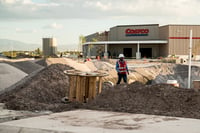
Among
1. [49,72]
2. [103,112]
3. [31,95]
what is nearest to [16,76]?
[49,72]

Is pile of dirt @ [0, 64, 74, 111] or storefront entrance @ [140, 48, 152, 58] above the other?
storefront entrance @ [140, 48, 152, 58]

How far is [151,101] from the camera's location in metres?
8.90

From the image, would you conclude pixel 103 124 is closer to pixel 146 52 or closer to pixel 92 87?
pixel 92 87

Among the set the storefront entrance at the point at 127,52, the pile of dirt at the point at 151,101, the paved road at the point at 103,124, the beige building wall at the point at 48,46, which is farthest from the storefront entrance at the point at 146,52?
the paved road at the point at 103,124

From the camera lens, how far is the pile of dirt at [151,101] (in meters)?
8.30

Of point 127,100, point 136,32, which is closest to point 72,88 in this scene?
point 127,100

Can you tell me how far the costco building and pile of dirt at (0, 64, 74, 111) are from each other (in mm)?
39024

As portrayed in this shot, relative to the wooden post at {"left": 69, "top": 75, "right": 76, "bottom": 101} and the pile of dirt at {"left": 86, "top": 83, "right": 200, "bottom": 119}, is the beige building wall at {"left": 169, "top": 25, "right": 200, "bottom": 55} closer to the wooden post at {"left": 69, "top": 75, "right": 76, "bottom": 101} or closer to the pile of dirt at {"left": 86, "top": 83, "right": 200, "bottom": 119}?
the pile of dirt at {"left": 86, "top": 83, "right": 200, "bottom": 119}

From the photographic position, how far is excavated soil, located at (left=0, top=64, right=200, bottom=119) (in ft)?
27.7

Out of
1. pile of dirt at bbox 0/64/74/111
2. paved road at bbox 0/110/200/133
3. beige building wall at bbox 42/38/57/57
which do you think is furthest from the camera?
beige building wall at bbox 42/38/57/57

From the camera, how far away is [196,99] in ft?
28.2

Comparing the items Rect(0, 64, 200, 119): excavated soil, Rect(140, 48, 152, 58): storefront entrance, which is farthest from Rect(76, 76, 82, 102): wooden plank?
Rect(140, 48, 152, 58): storefront entrance

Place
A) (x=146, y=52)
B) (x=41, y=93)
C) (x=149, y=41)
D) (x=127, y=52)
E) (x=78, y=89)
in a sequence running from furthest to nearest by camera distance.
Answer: (x=127, y=52) < (x=146, y=52) < (x=149, y=41) < (x=41, y=93) < (x=78, y=89)

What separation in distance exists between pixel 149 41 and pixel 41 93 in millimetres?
42766
